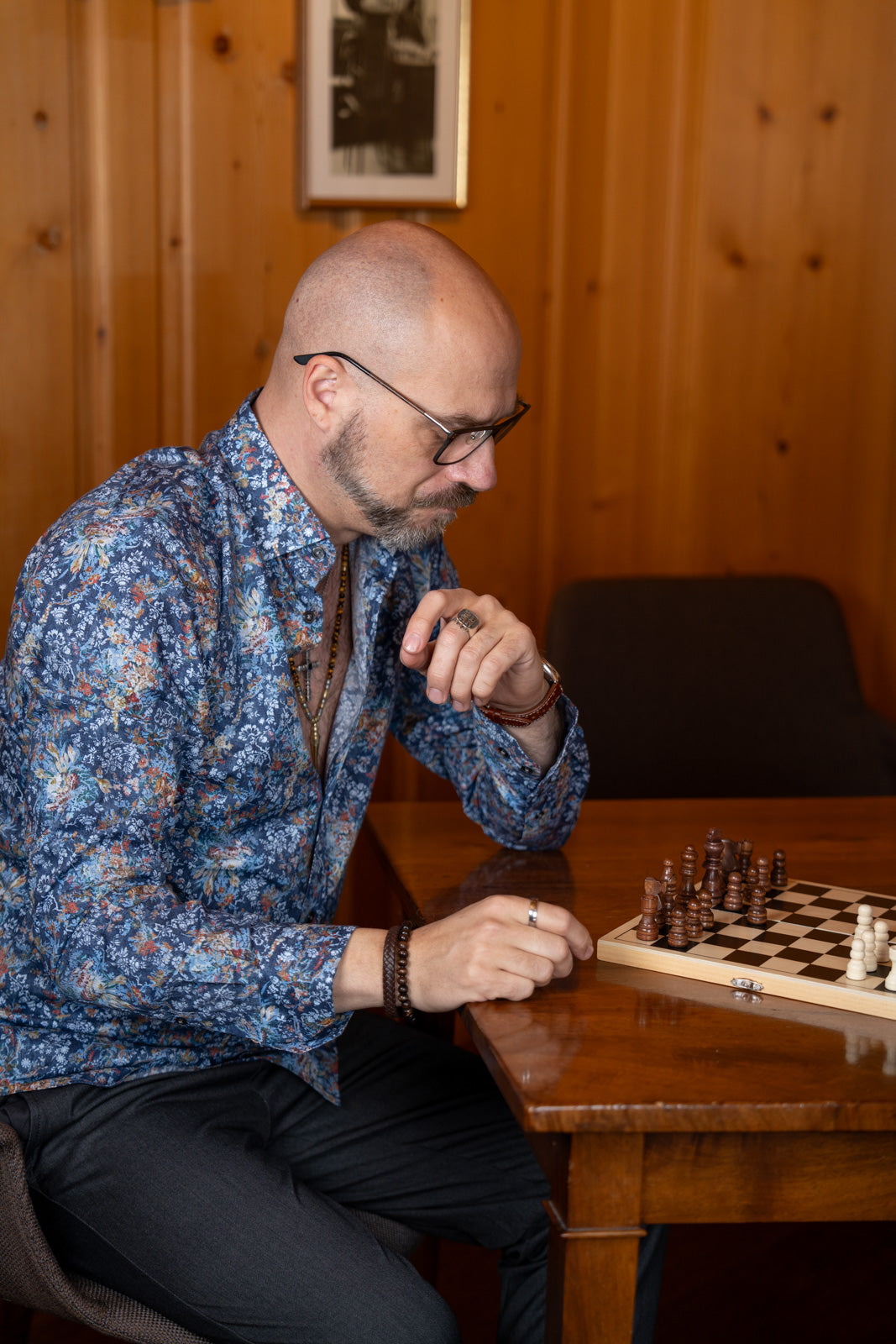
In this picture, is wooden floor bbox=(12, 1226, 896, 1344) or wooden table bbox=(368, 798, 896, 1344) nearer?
wooden table bbox=(368, 798, 896, 1344)

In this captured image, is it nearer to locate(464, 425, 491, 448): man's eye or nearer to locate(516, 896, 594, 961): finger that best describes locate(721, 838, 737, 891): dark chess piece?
locate(516, 896, 594, 961): finger

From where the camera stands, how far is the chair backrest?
1483 millimetres

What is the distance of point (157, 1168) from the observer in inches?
60.6

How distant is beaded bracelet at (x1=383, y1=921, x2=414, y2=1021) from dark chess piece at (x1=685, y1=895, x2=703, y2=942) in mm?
309

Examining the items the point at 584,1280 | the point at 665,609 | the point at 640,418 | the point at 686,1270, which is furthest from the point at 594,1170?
the point at 640,418

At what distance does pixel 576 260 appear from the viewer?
10.3 feet

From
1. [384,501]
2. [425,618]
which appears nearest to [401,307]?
[384,501]

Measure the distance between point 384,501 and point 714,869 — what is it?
645 mm

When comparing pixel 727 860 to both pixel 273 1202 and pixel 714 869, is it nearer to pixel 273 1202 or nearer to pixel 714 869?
pixel 714 869

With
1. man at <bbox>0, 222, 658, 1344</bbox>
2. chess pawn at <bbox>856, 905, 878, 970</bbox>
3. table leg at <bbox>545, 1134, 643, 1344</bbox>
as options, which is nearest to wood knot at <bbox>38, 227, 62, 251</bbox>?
man at <bbox>0, 222, 658, 1344</bbox>

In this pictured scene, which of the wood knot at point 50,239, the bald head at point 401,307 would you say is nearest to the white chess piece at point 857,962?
the bald head at point 401,307

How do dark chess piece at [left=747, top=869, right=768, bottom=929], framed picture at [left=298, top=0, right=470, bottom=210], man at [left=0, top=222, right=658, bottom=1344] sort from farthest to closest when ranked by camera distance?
A: 1. framed picture at [left=298, top=0, right=470, bottom=210]
2. dark chess piece at [left=747, top=869, right=768, bottom=929]
3. man at [left=0, top=222, right=658, bottom=1344]

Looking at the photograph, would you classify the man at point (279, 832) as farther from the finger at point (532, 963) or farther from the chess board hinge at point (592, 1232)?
the chess board hinge at point (592, 1232)

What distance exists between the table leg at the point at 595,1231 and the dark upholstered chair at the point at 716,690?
168 cm
